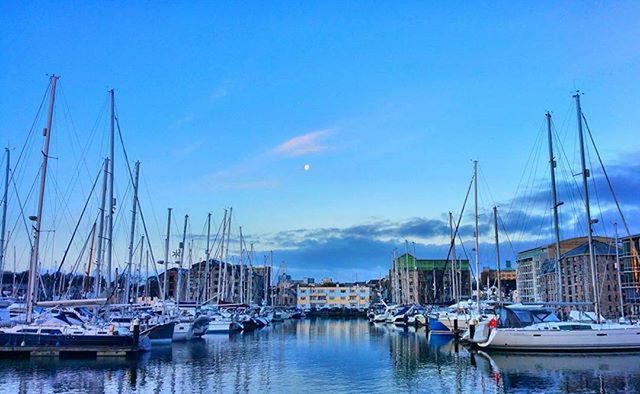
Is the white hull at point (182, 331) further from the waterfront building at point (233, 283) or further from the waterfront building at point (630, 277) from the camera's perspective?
the waterfront building at point (630, 277)

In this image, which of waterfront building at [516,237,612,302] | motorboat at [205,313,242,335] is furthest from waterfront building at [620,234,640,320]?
motorboat at [205,313,242,335]

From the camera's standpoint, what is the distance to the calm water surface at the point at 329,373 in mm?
27031

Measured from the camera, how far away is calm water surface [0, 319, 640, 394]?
27.0m

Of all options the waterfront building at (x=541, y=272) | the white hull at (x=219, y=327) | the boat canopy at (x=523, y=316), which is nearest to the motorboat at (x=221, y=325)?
the white hull at (x=219, y=327)

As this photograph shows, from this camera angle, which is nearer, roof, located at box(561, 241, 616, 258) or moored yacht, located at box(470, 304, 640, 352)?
moored yacht, located at box(470, 304, 640, 352)

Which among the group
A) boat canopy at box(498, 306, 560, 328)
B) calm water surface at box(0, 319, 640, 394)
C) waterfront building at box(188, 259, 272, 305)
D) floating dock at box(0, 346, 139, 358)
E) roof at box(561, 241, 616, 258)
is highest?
roof at box(561, 241, 616, 258)

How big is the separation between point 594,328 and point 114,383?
31.0 metres

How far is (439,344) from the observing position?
175 ft

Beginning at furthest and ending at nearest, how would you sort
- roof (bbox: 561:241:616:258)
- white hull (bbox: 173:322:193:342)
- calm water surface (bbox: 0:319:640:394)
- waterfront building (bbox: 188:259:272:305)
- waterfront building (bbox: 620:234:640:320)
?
1. roof (bbox: 561:241:616:258)
2. waterfront building (bbox: 188:259:272:305)
3. waterfront building (bbox: 620:234:640:320)
4. white hull (bbox: 173:322:193:342)
5. calm water surface (bbox: 0:319:640:394)

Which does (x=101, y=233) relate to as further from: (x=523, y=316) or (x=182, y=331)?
(x=523, y=316)

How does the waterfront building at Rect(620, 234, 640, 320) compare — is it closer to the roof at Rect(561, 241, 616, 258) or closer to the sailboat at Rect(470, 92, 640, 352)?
the roof at Rect(561, 241, 616, 258)

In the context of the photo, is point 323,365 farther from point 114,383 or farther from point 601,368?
point 601,368

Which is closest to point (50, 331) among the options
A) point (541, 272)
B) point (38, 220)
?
point (38, 220)

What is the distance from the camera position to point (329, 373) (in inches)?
1297
